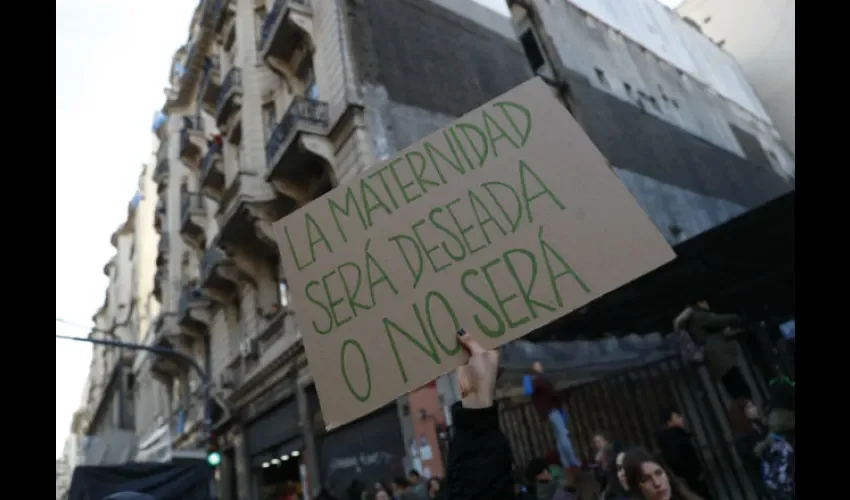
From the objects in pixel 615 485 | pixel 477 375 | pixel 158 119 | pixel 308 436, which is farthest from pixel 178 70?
pixel 477 375

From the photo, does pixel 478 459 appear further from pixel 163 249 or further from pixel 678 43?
pixel 678 43

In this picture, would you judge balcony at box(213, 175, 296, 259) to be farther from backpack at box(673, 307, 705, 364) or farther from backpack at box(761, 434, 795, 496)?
backpack at box(761, 434, 795, 496)

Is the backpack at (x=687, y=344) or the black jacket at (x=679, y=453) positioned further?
the backpack at (x=687, y=344)

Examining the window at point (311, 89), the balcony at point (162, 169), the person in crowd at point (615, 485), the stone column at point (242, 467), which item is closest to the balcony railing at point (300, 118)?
the window at point (311, 89)

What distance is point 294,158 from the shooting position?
1169 centimetres

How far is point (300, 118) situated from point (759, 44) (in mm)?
27498

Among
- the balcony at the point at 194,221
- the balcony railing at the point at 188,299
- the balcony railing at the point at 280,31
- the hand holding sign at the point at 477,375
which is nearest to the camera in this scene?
the hand holding sign at the point at 477,375

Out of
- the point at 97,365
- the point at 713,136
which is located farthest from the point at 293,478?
the point at 97,365

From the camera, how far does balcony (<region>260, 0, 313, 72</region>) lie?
41.5ft

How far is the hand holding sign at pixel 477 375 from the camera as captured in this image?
5.06 ft

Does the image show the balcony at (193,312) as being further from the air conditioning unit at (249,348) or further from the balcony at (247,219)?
the balcony at (247,219)

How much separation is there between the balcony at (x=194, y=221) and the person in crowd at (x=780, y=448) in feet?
63.0
